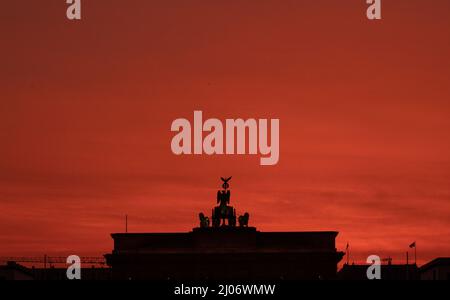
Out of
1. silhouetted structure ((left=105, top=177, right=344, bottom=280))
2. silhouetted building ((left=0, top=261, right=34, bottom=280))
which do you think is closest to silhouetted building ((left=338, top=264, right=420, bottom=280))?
silhouetted structure ((left=105, top=177, right=344, bottom=280))

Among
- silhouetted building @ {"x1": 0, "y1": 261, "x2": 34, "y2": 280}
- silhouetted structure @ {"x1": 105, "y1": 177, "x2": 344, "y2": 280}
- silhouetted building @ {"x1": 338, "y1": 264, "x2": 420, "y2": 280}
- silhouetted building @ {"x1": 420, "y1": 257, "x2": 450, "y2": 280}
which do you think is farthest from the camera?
silhouetted building @ {"x1": 338, "y1": 264, "x2": 420, "y2": 280}

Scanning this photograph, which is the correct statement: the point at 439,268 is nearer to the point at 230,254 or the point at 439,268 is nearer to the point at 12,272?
the point at 230,254

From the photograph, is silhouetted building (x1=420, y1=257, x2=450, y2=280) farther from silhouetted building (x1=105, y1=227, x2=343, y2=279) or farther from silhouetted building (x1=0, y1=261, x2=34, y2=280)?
silhouetted building (x1=0, y1=261, x2=34, y2=280)

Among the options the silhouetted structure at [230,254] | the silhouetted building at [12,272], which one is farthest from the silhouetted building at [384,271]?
the silhouetted building at [12,272]

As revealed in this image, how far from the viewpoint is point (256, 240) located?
15938 cm

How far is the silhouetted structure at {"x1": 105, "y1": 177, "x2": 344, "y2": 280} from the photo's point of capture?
15850 cm

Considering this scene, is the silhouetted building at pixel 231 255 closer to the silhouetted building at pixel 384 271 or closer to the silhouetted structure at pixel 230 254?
the silhouetted structure at pixel 230 254

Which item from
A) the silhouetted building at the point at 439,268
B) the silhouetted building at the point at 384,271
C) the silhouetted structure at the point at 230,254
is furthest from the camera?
the silhouetted building at the point at 384,271

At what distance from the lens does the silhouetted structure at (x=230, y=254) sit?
520 ft

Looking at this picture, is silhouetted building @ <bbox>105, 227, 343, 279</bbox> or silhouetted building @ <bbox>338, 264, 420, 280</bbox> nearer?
silhouetted building @ <bbox>105, 227, 343, 279</bbox>

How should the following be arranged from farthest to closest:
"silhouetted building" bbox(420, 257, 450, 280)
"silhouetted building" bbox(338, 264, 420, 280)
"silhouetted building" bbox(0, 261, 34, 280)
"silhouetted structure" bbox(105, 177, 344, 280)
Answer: "silhouetted building" bbox(338, 264, 420, 280), "silhouetted structure" bbox(105, 177, 344, 280), "silhouetted building" bbox(0, 261, 34, 280), "silhouetted building" bbox(420, 257, 450, 280)

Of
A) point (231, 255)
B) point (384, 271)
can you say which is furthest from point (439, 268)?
point (384, 271)

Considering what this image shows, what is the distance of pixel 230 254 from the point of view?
159250 millimetres
